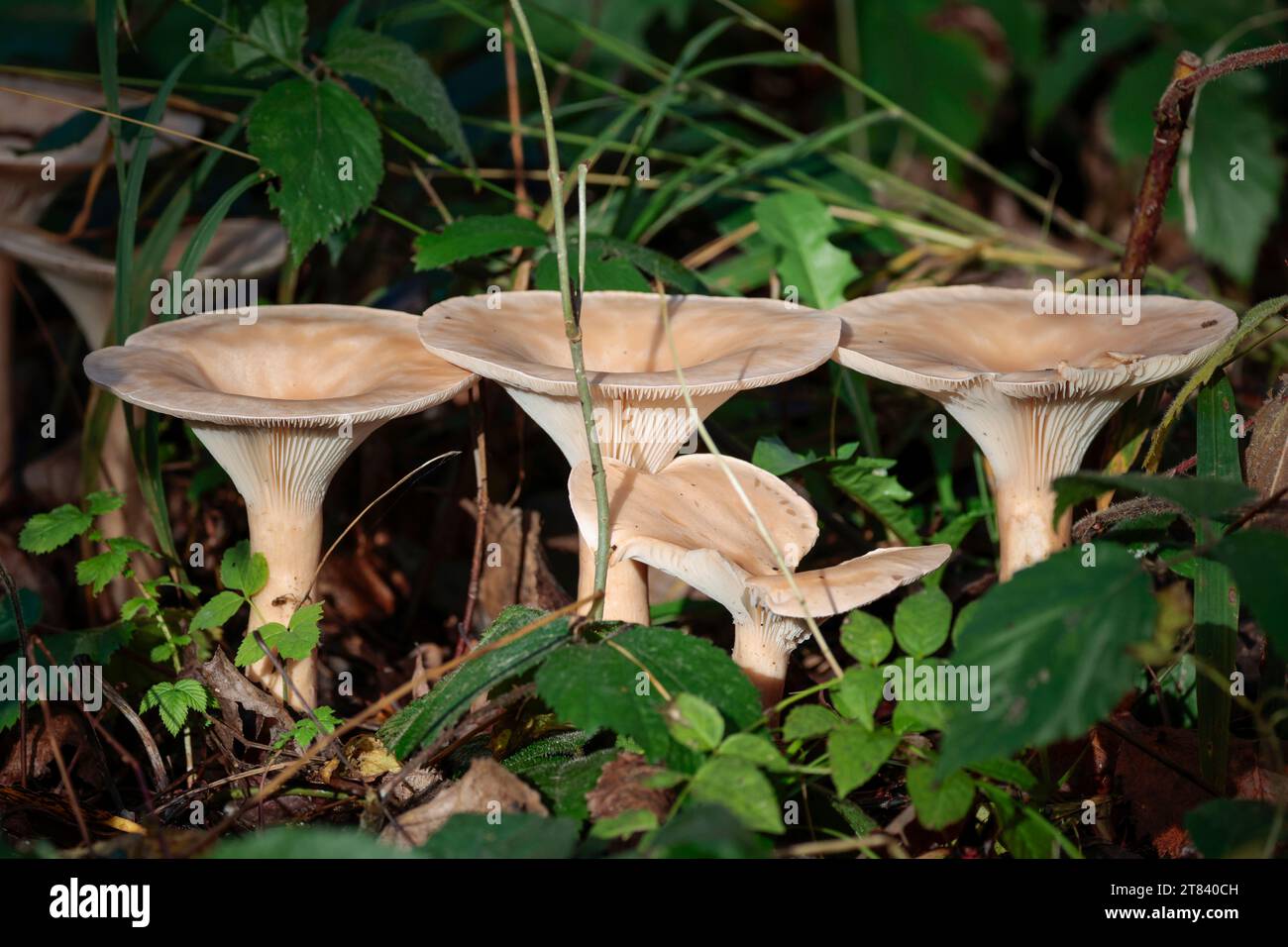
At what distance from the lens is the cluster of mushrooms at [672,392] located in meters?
2.19

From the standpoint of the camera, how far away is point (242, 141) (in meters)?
3.79

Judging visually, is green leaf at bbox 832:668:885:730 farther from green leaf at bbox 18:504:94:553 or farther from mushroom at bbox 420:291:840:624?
green leaf at bbox 18:504:94:553

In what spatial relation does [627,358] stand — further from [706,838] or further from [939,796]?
[706,838]

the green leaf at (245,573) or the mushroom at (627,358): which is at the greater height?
the mushroom at (627,358)

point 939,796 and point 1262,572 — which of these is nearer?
point 1262,572

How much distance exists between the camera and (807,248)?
3.35 meters

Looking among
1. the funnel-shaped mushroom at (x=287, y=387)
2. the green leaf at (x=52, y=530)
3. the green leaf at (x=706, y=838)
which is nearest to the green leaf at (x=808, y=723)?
the green leaf at (x=706, y=838)

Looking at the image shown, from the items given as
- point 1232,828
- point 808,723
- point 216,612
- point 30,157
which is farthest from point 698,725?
point 30,157

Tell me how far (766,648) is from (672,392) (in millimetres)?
568

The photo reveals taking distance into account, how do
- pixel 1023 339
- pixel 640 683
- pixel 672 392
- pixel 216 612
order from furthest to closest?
pixel 1023 339, pixel 216 612, pixel 672 392, pixel 640 683

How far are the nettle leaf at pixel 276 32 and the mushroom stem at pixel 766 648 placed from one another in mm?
2056

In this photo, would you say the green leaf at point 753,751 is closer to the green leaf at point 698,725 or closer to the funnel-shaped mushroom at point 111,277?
the green leaf at point 698,725

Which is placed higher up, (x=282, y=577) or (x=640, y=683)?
(x=282, y=577)
